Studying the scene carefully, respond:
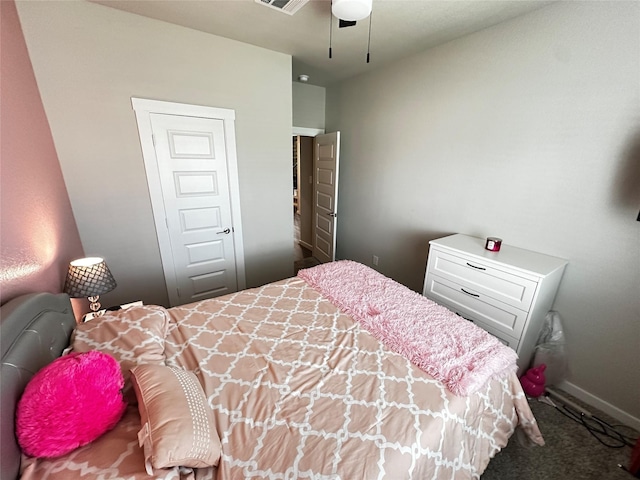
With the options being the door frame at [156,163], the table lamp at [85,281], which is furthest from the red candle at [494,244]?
the table lamp at [85,281]

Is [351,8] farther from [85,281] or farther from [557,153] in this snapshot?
[85,281]

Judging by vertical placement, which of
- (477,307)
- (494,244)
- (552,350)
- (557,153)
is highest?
(557,153)

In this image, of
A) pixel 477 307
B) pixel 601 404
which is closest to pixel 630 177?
pixel 477 307

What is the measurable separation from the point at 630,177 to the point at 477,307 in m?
1.16

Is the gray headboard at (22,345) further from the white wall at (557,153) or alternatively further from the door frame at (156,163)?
the white wall at (557,153)

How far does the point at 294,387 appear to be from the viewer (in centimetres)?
113

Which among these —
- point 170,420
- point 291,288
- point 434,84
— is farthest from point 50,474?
point 434,84

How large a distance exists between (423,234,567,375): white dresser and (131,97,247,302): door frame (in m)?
1.96

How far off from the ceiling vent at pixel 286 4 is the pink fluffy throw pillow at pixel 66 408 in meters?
2.23

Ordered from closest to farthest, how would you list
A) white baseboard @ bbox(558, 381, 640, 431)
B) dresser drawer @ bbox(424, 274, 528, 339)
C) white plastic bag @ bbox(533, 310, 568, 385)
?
white baseboard @ bbox(558, 381, 640, 431)
dresser drawer @ bbox(424, 274, 528, 339)
white plastic bag @ bbox(533, 310, 568, 385)

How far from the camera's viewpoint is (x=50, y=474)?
28.5 inches

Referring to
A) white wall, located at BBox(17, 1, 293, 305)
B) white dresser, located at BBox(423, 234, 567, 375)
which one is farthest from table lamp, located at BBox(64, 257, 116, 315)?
white dresser, located at BBox(423, 234, 567, 375)

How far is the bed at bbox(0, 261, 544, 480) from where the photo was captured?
32.5 inches

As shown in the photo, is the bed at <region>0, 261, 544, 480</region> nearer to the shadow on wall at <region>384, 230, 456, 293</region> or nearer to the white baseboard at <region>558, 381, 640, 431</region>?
the white baseboard at <region>558, 381, 640, 431</region>
